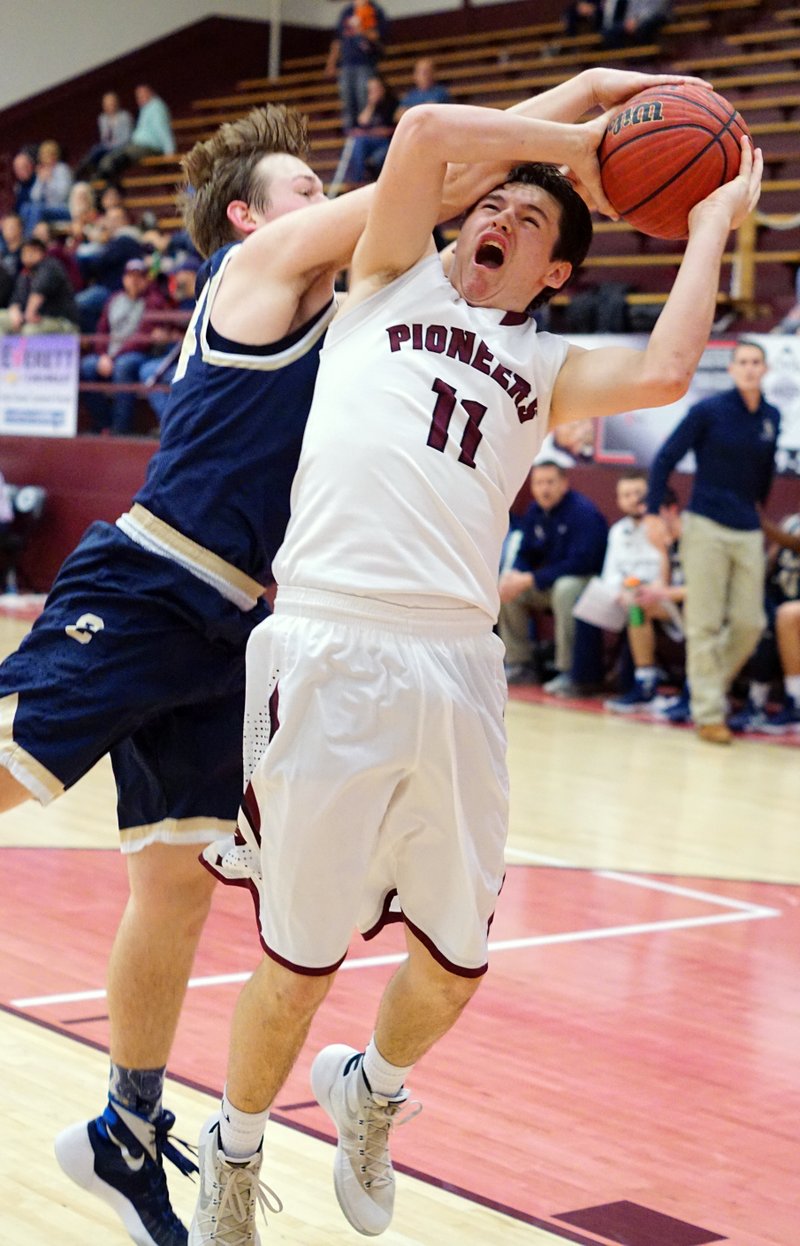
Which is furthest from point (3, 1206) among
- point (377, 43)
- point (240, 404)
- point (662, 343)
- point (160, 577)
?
point (377, 43)

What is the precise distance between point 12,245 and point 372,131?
4239 mm

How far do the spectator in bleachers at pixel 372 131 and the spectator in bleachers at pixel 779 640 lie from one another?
7.56 m

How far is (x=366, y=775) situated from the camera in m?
2.79

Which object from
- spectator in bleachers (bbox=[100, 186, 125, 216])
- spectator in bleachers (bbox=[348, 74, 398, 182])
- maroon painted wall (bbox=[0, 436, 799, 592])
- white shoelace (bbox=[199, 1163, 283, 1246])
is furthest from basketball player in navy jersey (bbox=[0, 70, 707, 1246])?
→ spectator in bleachers (bbox=[100, 186, 125, 216])

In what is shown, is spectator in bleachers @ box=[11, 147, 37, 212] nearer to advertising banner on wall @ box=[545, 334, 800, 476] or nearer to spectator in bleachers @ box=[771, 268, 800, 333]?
advertising banner on wall @ box=[545, 334, 800, 476]

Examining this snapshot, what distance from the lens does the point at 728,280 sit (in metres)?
12.6

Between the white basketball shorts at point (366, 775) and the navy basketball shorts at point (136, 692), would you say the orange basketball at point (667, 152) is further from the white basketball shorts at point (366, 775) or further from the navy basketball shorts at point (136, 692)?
the navy basketball shorts at point (136, 692)

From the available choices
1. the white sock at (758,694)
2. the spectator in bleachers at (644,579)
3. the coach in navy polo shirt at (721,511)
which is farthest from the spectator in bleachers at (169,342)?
the white sock at (758,694)

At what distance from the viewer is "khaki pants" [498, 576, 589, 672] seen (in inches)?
434

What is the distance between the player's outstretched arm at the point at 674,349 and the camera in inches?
113

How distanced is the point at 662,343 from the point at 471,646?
605mm

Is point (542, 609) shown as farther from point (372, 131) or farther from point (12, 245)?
point (12, 245)

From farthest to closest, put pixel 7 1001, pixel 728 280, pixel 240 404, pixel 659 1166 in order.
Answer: pixel 728 280
pixel 7 1001
pixel 659 1166
pixel 240 404

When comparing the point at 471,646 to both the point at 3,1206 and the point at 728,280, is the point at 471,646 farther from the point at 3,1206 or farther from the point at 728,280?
the point at 728,280
